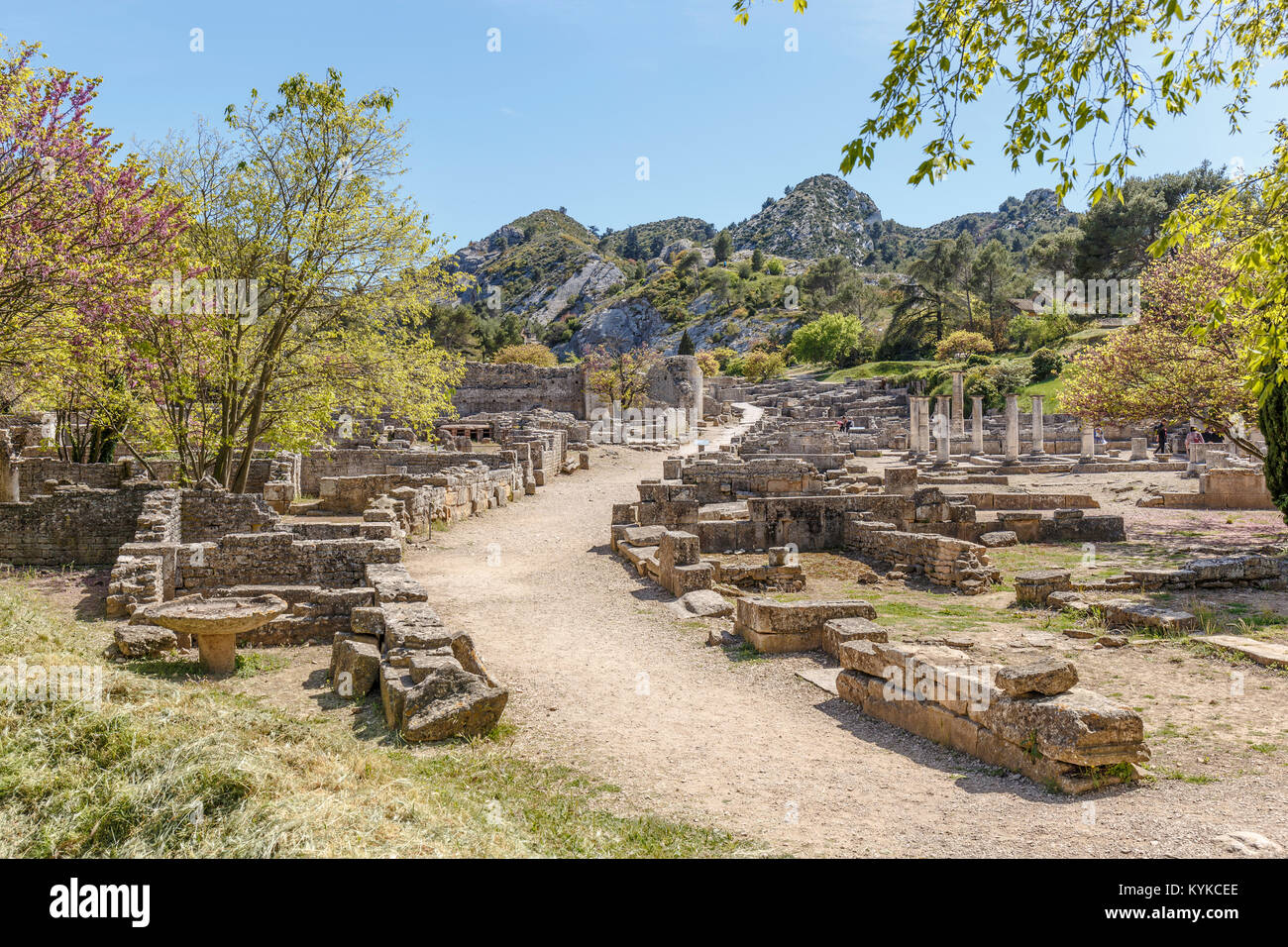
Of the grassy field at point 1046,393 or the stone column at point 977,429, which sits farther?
the grassy field at point 1046,393

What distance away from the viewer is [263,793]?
459 cm

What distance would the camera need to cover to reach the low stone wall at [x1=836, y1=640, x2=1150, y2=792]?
5.86 meters

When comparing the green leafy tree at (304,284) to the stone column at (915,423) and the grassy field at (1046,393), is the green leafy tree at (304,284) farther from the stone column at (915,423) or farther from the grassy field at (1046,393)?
the grassy field at (1046,393)

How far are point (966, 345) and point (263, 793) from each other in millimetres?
68924

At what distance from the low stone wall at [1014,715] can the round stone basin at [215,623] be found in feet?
22.2

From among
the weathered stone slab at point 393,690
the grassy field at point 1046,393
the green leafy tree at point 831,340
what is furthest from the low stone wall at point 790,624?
the green leafy tree at point 831,340

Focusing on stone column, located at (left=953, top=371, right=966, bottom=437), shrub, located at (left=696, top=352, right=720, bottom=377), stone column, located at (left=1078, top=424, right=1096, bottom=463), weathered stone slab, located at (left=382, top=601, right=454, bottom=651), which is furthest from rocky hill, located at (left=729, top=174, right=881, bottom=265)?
weathered stone slab, located at (left=382, top=601, right=454, bottom=651)

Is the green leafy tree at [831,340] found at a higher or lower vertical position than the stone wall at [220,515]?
higher

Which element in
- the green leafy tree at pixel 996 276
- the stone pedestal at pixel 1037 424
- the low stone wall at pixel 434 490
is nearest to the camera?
the low stone wall at pixel 434 490

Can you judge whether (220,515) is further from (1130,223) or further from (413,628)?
(1130,223)

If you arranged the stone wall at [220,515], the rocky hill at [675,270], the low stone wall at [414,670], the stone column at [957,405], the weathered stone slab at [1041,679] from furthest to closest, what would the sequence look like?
the rocky hill at [675,270]
the stone column at [957,405]
the stone wall at [220,515]
the low stone wall at [414,670]
the weathered stone slab at [1041,679]

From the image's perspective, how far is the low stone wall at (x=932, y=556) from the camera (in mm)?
14047

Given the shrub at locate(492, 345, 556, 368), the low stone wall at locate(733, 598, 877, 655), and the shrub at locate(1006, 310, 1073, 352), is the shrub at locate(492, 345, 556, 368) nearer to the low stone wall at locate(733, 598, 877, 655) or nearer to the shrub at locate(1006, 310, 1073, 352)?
the shrub at locate(1006, 310, 1073, 352)
